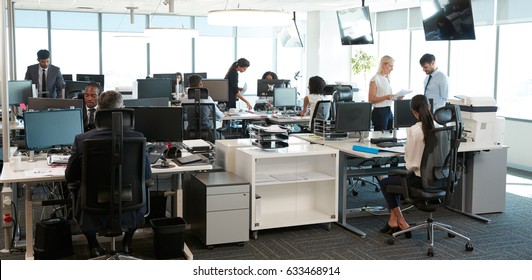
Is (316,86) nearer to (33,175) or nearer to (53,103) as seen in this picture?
(53,103)

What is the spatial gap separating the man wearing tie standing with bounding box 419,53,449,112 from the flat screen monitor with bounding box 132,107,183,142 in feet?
11.1

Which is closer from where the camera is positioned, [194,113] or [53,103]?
[53,103]

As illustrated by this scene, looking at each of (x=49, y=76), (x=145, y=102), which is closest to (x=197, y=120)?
(x=145, y=102)

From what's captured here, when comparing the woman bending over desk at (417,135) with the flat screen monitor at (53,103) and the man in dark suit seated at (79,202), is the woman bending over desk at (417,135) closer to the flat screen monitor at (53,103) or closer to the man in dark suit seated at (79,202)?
the man in dark suit seated at (79,202)

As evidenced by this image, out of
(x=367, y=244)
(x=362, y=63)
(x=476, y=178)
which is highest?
(x=362, y=63)

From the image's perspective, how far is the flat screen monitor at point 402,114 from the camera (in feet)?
21.1

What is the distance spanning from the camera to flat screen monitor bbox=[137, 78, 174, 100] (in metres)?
9.17

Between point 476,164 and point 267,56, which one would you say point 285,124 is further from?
point 267,56

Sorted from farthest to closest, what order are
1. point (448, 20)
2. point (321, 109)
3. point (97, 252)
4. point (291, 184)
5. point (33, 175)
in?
point (448, 20) → point (321, 109) → point (291, 184) → point (97, 252) → point (33, 175)

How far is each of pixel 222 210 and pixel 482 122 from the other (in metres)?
2.91

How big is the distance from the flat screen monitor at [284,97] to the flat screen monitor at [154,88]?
1.71m

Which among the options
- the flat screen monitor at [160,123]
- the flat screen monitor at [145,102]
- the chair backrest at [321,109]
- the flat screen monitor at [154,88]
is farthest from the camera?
the flat screen monitor at [154,88]

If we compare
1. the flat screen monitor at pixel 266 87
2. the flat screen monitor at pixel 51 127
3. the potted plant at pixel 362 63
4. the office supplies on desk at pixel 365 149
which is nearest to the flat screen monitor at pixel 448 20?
the flat screen monitor at pixel 266 87

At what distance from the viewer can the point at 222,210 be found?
16.6 feet
